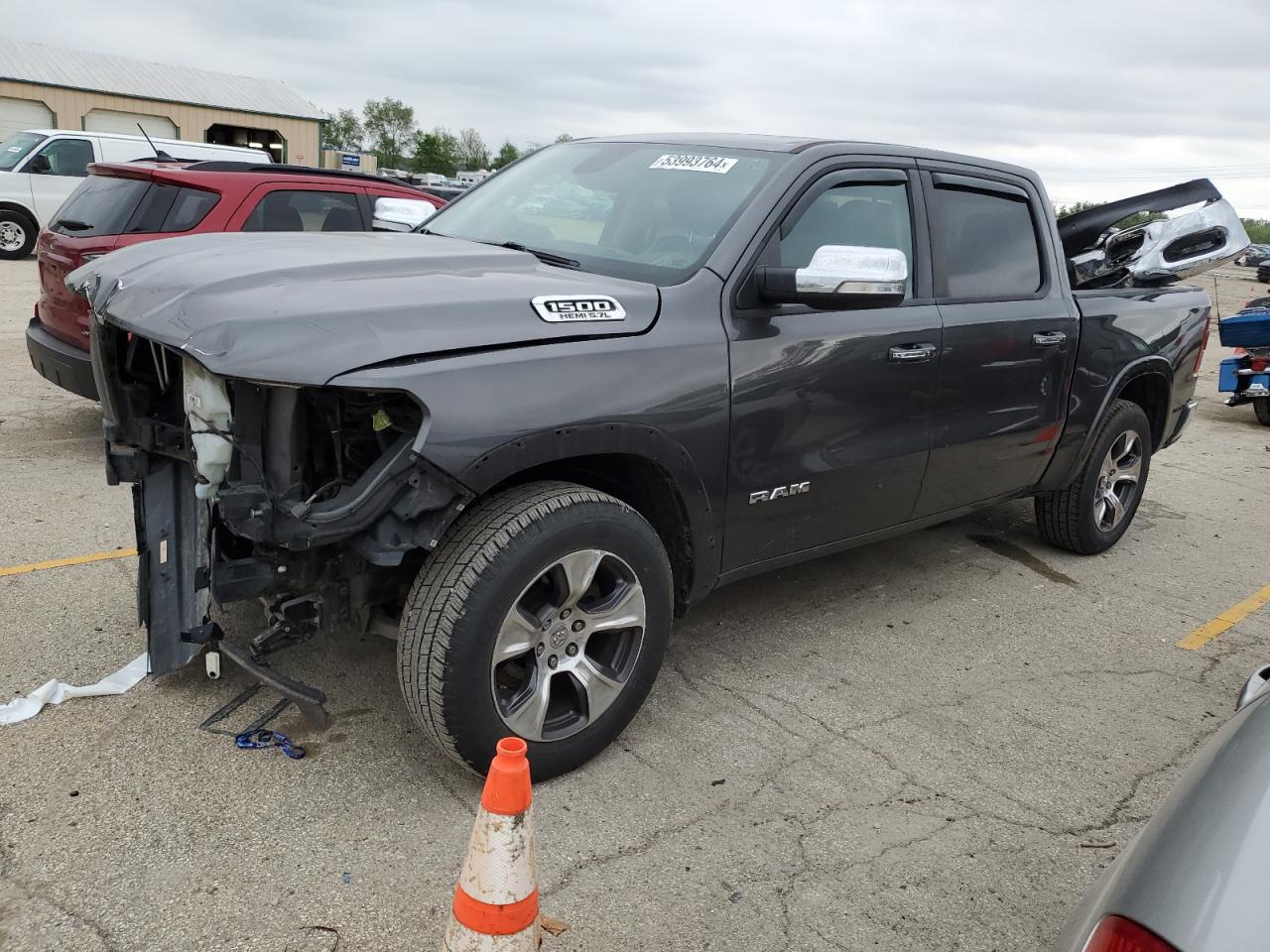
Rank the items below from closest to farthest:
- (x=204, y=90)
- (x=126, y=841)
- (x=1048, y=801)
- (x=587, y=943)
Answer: (x=587, y=943) < (x=126, y=841) < (x=1048, y=801) < (x=204, y=90)

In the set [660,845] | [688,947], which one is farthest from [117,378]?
[688,947]

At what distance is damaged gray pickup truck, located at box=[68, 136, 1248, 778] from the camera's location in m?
2.67

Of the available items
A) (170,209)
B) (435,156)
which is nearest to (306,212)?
(170,209)

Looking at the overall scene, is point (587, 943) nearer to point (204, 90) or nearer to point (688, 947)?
point (688, 947)

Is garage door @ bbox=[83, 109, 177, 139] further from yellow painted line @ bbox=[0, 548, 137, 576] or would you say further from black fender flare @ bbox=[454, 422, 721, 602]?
black fender flare @ bbox=[454, 422, 721, 602]

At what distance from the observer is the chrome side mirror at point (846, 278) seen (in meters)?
3.15

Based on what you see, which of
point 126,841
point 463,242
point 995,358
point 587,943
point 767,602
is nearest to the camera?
→ point 587,943

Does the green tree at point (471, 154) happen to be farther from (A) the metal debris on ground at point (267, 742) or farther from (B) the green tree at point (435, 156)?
(A) the metal debris on ground at point (267, 742)

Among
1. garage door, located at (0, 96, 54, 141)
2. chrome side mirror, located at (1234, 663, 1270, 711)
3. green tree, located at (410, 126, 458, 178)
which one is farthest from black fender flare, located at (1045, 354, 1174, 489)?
green tree, located at (410, 126, 458, 178)

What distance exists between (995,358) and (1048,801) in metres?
1.85

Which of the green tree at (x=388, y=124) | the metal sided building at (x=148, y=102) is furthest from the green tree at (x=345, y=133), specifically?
the metal sided building at (x=148, y=102)

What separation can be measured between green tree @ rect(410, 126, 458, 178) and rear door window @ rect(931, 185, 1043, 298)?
80.9 m

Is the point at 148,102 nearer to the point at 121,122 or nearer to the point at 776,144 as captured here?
the point at 121,122

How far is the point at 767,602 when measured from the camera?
4641 mm
